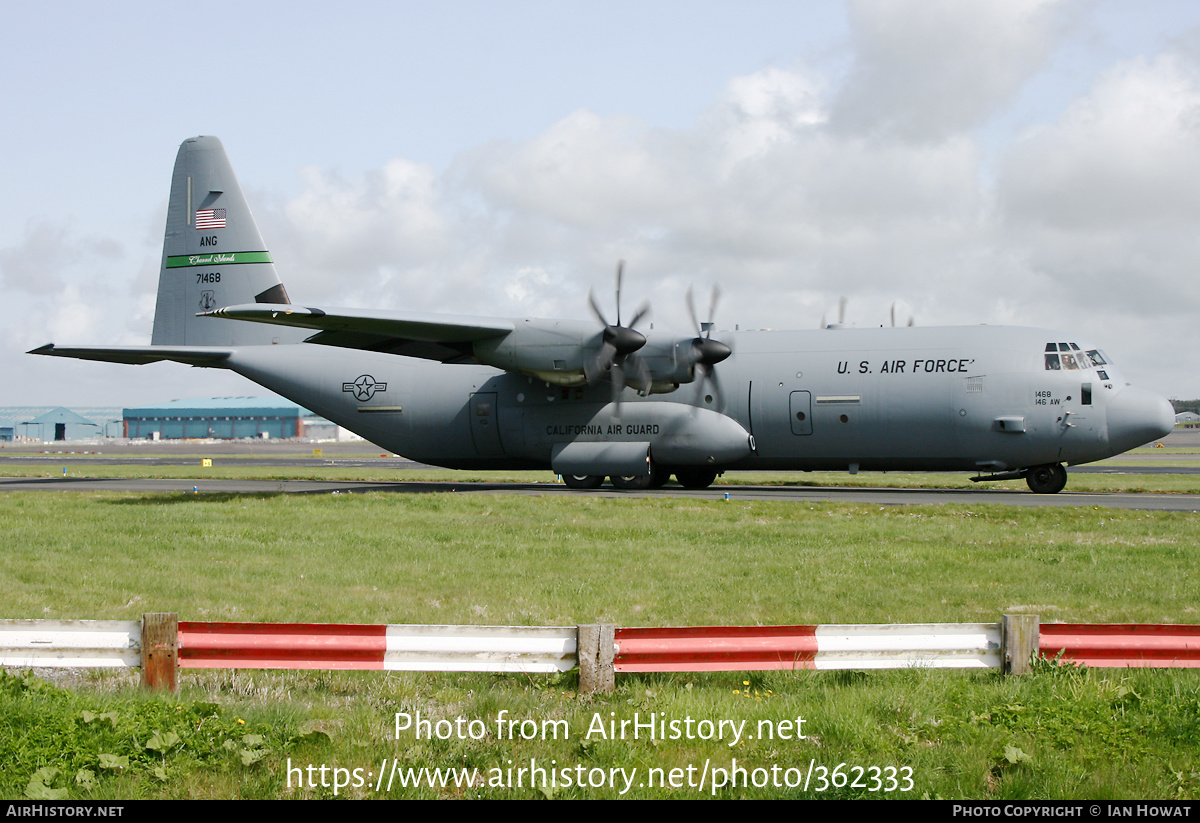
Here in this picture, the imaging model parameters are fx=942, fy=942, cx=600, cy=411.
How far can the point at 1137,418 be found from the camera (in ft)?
77.6

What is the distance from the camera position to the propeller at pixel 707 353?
2527 centimetres

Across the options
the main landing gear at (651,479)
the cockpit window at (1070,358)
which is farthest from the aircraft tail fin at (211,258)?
the cockpit window at (1070,358)

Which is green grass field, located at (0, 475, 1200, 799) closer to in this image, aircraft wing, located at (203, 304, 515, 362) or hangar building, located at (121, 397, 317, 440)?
aircraft wing, located at (203, 304, 515, 362)

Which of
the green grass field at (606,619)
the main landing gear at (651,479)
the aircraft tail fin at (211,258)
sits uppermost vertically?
the aircraft tail fin at (211,258)

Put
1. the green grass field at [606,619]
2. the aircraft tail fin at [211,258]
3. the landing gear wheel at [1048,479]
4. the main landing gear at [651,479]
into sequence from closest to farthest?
the green grass field at [606,619]
the landing gear wheel at [1048,479]
the main landing gear at [651,479]
the aircraft tail fin at [211,258]

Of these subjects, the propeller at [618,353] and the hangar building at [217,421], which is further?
the hangar building at [217,421]

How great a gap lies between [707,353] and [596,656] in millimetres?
18768

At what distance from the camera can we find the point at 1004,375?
24.4 m

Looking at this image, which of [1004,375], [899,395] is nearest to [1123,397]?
[1004,375]

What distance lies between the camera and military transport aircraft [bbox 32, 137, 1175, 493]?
2428cm

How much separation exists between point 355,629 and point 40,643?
2.30m

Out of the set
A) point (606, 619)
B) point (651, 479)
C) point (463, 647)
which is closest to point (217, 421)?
point (651, 479)

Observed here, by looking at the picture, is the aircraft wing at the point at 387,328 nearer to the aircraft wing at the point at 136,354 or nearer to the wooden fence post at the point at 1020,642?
the aircraft wing at the point at 136,354

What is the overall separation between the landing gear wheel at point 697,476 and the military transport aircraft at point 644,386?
0.07 meters
